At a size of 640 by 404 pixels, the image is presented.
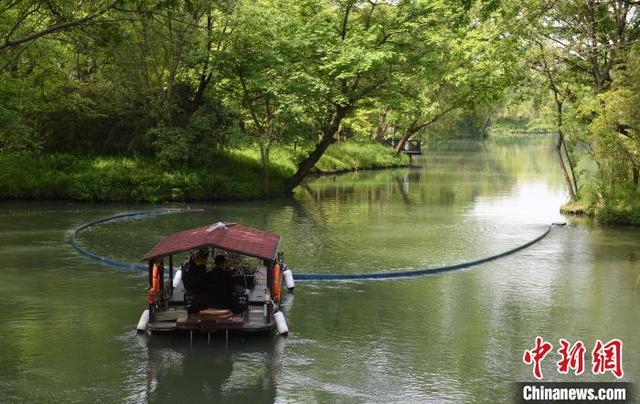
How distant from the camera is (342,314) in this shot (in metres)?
15.6

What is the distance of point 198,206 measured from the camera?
3338 cm

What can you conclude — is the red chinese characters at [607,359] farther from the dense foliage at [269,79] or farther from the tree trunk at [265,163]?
the tree trunk at [265,163]

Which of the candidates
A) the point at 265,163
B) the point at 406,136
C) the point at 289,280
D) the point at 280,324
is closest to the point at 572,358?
the point at 280,324

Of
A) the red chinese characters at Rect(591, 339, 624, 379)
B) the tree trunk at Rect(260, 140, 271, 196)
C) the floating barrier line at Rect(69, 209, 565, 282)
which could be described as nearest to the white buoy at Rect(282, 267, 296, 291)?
the floating barrier line at Rect(69, 209, 565, 282)

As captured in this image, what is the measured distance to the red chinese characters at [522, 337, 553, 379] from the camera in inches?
475

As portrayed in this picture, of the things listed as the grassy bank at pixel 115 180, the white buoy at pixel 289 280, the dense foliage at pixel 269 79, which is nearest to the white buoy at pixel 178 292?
the white buoy at pixel 289 280

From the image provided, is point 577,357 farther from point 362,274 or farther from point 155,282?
point 155,282

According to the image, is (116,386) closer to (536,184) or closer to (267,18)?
(267,18)

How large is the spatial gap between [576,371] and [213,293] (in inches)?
269

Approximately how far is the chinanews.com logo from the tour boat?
4.84 m

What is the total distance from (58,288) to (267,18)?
2036 centimetres

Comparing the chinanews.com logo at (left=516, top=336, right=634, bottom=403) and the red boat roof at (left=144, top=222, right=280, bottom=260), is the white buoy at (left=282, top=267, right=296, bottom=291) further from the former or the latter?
the chinanews.com logo at (left=516, top=336, right=634, bottom=403)

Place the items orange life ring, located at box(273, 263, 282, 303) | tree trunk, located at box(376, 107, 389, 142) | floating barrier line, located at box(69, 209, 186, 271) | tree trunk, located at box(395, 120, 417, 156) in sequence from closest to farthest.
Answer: orange life ring, located at box(273, 263, 282, 303), floating barrier line, located at box(69, 209, 186, 271), tree trunk, located at box(395, 120, 417, 156), tree trunk, located at box(376, 107, 389, 142)

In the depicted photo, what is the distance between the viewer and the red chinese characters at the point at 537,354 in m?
12.1
